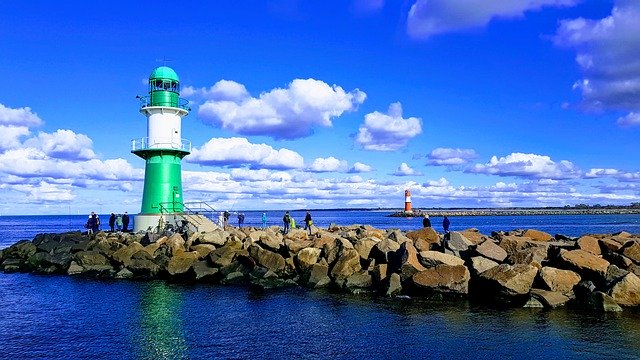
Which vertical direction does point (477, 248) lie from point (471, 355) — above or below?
above

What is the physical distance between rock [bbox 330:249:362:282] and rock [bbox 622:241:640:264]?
A: 995 centimetres

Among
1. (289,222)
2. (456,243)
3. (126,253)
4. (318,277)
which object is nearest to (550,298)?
(456,243)

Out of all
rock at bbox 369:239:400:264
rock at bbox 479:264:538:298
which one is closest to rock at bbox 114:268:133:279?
rock at bbox 369:239:400:264

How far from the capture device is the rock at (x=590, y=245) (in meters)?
21.2

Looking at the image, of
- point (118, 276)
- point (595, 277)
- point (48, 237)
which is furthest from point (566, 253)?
point (48, 237)

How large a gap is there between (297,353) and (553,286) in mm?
9860

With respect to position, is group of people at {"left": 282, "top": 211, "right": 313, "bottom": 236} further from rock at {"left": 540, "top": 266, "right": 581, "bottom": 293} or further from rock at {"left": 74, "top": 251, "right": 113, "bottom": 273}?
rock at {"left": 540, "top": 266, "right": 581, "bottom": 293}

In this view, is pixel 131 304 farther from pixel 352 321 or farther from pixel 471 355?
pixel 471 355

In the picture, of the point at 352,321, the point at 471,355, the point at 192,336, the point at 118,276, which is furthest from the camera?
the point at 118,276

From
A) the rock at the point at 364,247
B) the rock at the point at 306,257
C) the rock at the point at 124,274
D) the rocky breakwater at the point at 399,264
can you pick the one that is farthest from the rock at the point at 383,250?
the rock at the point at 124,274

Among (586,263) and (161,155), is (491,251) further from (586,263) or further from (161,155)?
(161,155)

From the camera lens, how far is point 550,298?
17.8 meters

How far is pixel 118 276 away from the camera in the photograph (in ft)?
88.0

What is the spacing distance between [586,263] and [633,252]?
249 cm
